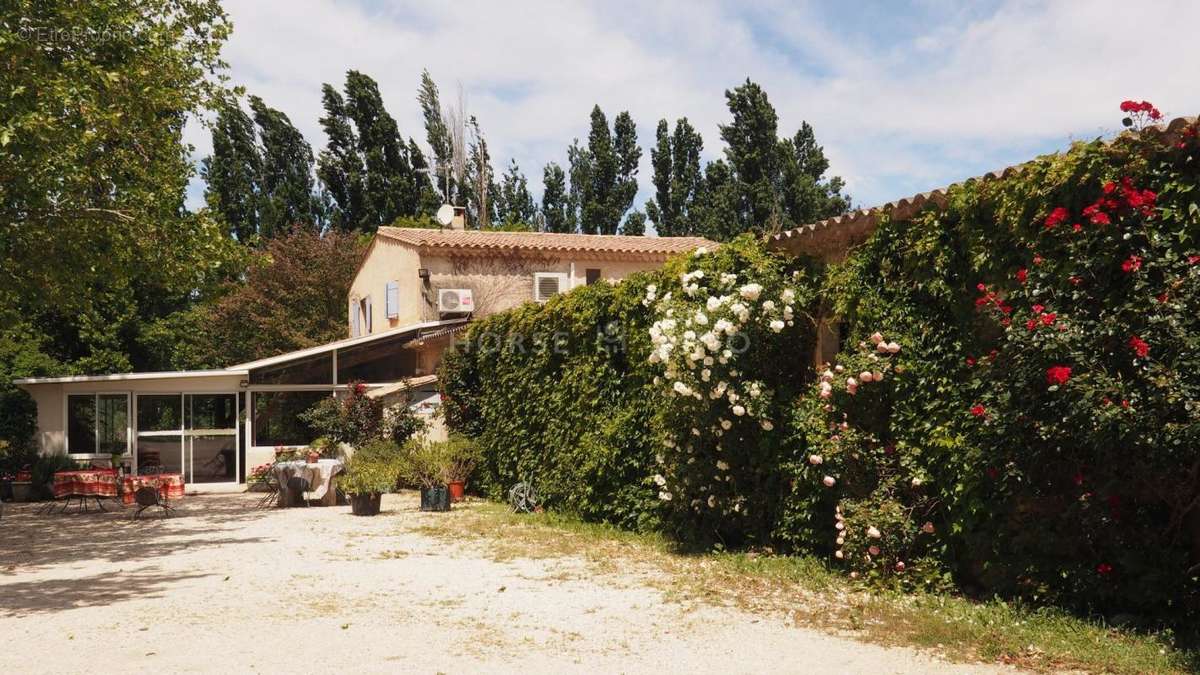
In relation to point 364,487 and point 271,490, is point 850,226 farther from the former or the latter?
point 271,490

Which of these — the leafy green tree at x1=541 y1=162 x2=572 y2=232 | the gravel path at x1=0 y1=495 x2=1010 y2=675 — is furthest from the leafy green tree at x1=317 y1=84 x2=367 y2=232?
the gravel path at x1=0 y1=495 x2=1010 y2=675

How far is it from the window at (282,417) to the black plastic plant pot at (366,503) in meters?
7.13

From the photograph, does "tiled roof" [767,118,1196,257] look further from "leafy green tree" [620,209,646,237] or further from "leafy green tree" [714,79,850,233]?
"leafy green tree" [620,209,646,237]

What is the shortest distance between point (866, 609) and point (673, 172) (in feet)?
133

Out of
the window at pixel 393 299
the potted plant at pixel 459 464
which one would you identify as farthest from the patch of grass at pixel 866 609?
the window at pixel 393 299

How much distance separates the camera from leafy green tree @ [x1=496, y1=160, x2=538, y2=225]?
46031 millimetres

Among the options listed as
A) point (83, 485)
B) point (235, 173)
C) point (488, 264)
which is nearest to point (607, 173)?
point (235, 173)

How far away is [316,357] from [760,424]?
14.9m

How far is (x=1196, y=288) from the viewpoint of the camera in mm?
4914

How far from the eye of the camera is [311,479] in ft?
53.1

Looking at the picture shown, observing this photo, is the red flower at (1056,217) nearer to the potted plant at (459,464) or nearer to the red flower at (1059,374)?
the red flower at (1059,374)

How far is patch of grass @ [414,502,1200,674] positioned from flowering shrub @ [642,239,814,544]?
0.59 metres

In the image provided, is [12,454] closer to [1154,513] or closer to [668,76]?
[668,76]

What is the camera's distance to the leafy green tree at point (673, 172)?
4528 centimetres
